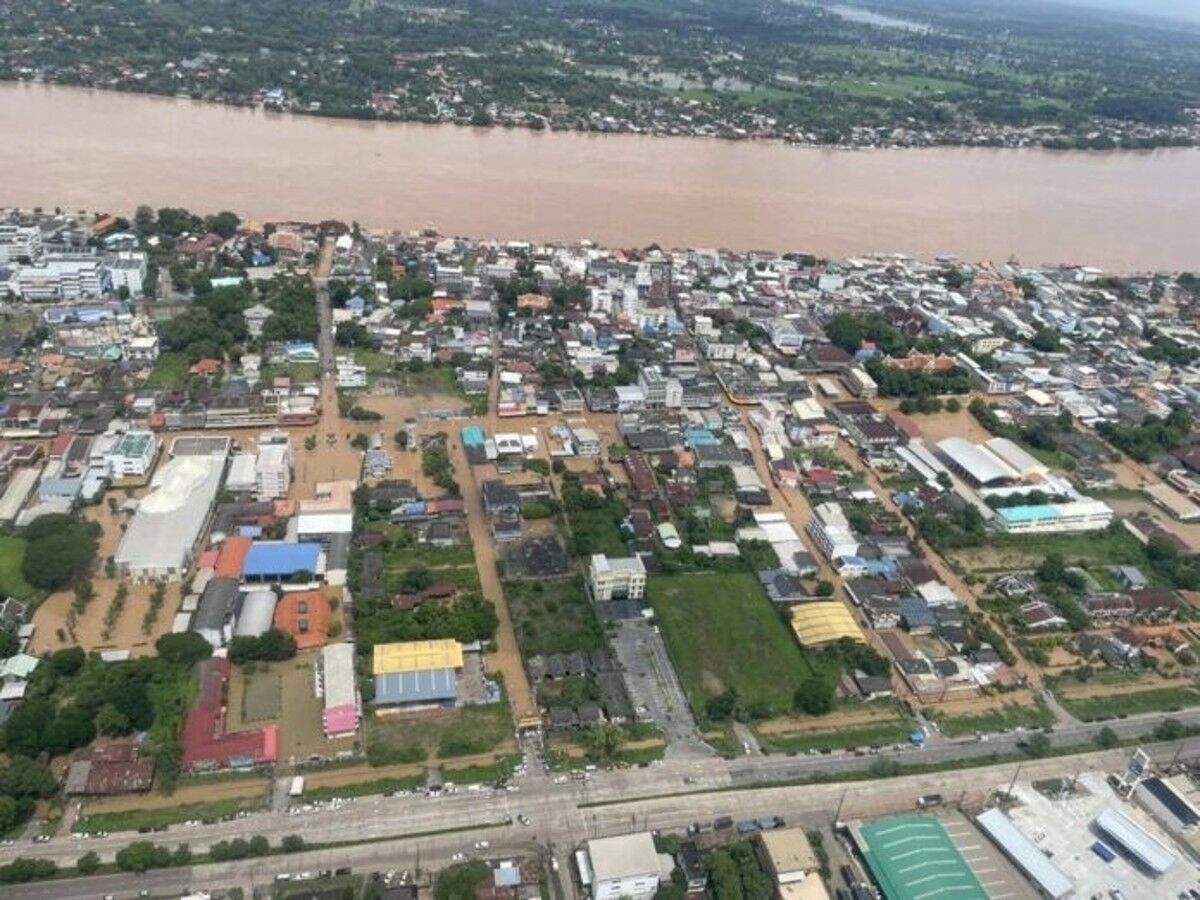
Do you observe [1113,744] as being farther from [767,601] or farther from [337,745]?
[337,745]

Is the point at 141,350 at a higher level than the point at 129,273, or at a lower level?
lower

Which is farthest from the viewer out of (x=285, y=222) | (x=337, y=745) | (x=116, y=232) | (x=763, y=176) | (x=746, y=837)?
(x=763, y=176)

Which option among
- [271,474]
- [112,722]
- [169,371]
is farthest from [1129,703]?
[169,371]

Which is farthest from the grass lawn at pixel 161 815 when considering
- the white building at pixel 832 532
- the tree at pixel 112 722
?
the white building at pixel 832 532

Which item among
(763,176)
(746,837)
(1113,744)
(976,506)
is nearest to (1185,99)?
(763,176)

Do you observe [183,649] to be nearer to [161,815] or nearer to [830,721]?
[161,815]
